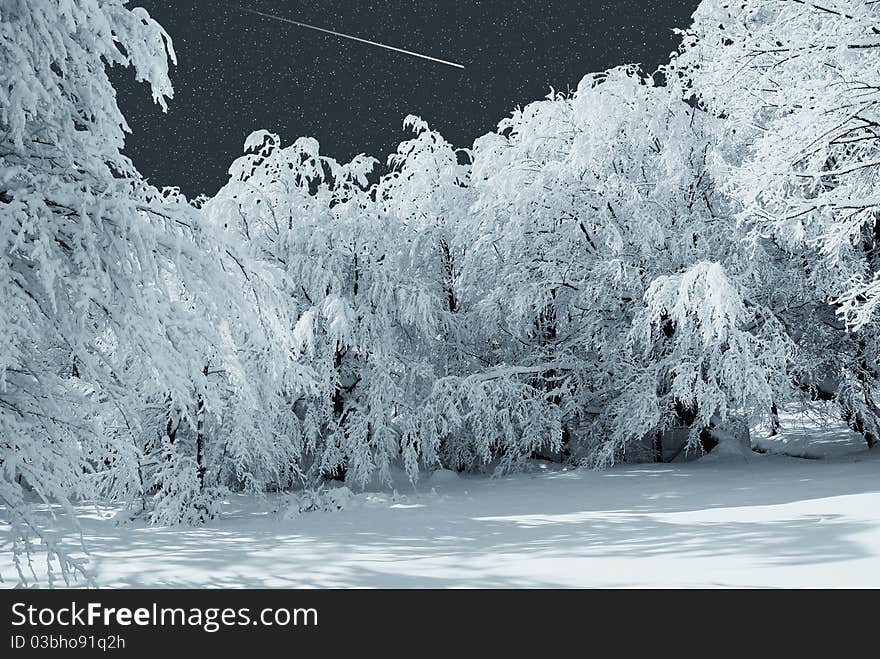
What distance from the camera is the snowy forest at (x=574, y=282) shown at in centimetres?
912

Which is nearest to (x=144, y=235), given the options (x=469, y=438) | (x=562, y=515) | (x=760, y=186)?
(x=562, y=515)

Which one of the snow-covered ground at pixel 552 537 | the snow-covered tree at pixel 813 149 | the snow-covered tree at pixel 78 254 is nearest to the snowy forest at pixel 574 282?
the snow-covered tree at pixel 813 149

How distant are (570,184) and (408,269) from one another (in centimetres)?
356

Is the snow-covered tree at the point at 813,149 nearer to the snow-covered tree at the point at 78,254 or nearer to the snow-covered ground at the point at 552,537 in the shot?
the snow-covered ground at the point at 552,537

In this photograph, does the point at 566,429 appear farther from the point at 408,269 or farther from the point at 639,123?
the point at 639,123

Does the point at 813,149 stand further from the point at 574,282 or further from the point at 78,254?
the point at 78,254

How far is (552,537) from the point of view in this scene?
272 inches

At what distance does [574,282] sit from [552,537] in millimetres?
7640

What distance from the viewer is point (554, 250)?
13.8 m

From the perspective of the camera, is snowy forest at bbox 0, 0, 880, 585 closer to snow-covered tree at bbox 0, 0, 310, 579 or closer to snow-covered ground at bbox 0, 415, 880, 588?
snow-covered ground at bbox 0, 415, 880, 588

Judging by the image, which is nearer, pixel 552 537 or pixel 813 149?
pixel 552 537

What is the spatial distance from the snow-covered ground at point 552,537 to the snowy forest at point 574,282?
1.14 m

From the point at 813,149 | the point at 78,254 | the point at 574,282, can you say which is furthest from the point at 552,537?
the point at 574,282

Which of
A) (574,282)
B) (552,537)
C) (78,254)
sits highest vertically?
(574,282)
